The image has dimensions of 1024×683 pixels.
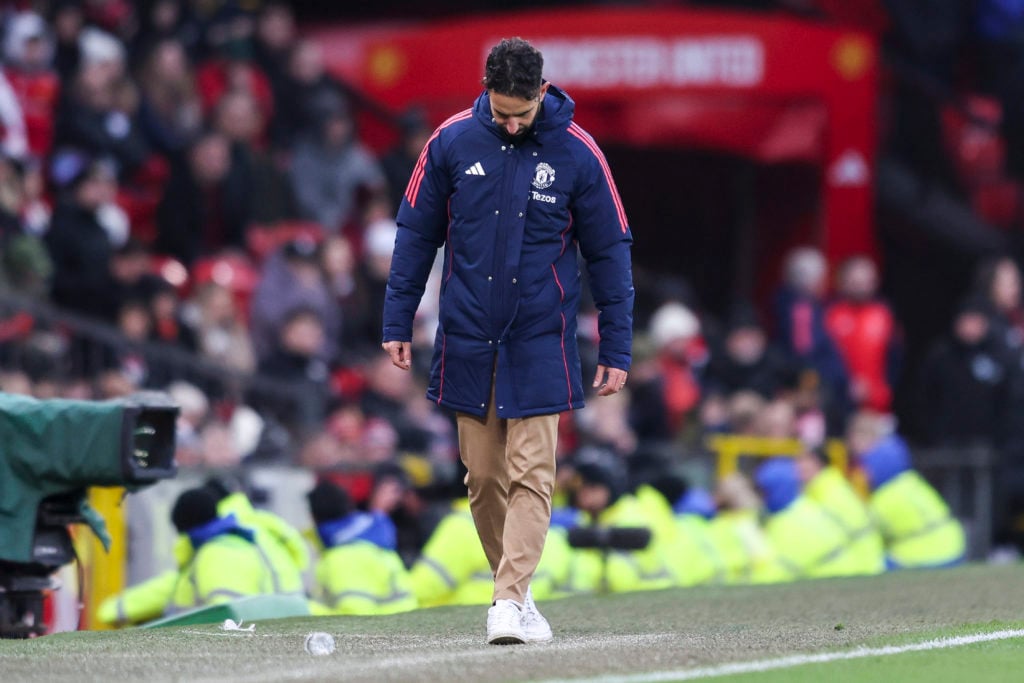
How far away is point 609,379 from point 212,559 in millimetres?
2434

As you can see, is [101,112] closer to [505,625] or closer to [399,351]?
[399,351]

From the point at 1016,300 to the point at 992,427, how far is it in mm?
1192

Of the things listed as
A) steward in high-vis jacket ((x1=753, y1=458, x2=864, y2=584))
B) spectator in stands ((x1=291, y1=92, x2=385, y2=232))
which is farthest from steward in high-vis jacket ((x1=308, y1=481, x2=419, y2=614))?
spectator in stands ((x1=291, y1=92, x2=385, y2=232))

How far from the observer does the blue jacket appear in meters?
7.53

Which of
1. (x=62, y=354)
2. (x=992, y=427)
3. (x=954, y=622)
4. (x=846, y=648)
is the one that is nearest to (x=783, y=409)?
(x=992, y=427)

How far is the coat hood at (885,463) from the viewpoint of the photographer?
14.6 m

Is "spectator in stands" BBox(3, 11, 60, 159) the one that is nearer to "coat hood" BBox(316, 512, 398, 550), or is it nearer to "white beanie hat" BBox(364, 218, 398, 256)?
"white beanie hat" BBox(364, 218, 398, 256)

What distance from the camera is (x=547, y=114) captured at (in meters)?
7.56

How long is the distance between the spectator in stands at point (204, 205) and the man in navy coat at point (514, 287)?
7.38 metres

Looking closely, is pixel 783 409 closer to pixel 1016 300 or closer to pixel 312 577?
pixel 1016 300

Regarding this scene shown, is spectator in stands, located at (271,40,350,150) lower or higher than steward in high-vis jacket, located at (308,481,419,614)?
higher

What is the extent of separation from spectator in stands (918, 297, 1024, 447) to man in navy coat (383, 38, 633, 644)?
366 inches

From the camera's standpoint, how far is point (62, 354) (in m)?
12.7

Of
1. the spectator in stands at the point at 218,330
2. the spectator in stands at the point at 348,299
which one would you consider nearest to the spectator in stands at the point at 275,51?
the spectator in stands at the point at 348,299
